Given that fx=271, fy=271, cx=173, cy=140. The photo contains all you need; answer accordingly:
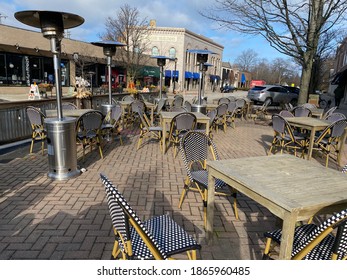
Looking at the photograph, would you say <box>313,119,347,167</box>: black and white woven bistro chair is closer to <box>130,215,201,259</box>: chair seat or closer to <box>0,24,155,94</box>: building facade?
<box>130,215,201,259</box>: chair seat

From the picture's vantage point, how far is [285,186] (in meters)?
2.10

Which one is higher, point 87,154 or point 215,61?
point 215,61

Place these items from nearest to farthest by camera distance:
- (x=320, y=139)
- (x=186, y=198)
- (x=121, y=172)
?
(x=186, y=198), (x=121, y=172), (x=320, y=139)

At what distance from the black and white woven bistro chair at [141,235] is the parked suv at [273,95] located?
60.2ft

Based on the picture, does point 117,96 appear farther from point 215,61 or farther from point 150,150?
point 215,61

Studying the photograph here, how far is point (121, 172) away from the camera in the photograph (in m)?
4.80

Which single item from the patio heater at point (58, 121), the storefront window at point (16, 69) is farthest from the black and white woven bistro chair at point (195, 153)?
the storefront window at point (16, 69)

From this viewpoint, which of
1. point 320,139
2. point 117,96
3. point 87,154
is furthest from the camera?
point 117,96

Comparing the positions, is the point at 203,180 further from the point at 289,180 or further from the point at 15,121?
the point at 15,121

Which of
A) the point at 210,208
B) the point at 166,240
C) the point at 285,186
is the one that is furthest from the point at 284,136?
the point at 166,240

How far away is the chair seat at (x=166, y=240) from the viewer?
1.88 metres

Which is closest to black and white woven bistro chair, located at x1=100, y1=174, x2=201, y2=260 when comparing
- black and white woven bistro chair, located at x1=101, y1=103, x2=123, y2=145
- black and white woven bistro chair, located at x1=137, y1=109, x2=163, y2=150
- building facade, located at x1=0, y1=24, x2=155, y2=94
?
black and white woven bistro chair, located at x1=137, y1=109, x2=163, y2=150
